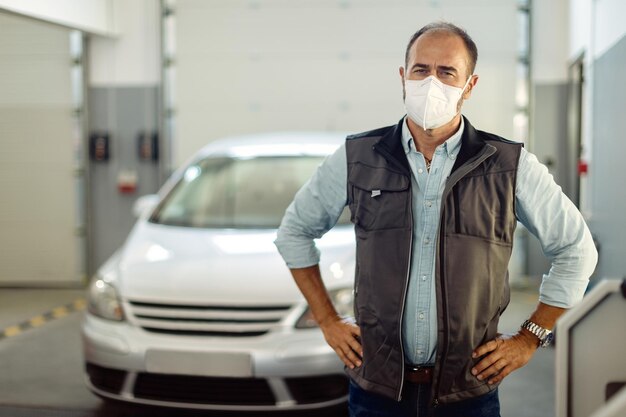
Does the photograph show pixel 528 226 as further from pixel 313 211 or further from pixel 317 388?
pixel 317 388

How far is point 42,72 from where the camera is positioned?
7.75 m

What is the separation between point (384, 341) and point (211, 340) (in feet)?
5.14

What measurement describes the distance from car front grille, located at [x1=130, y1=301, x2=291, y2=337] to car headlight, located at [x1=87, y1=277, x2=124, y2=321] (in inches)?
4.9

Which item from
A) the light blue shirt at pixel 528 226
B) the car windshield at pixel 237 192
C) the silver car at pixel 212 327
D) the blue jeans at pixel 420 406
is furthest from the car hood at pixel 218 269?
the light blue shirt at pixel 528 226

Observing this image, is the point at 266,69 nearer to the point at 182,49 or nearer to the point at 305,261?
the point at 182,49

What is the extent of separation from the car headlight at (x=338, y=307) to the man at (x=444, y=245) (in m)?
1.31

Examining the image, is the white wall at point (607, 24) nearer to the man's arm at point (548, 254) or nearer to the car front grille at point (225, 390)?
the car front grille at point (225, 390)

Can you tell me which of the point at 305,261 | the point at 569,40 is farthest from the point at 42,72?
the point at 305,261

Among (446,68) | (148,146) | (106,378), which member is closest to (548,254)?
(446,68)

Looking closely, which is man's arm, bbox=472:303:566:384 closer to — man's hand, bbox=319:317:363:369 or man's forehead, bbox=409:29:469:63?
man's hand, bbox=319:317:363:369

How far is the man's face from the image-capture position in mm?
2064

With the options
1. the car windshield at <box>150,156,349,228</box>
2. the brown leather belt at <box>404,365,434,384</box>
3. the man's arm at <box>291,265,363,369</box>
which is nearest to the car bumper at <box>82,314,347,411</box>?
the car windshield at <box>150,156,349,228</box>

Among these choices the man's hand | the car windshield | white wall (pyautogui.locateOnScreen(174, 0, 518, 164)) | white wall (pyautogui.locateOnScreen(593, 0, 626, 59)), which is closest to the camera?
the man's hand

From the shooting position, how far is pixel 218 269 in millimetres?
3699
